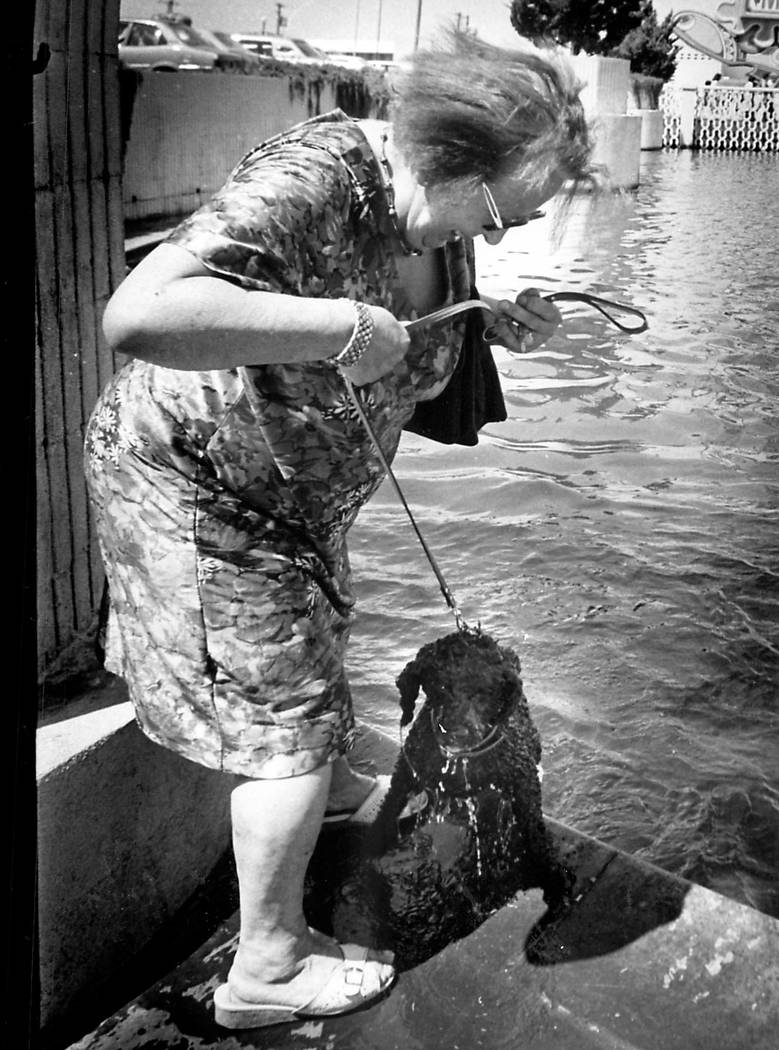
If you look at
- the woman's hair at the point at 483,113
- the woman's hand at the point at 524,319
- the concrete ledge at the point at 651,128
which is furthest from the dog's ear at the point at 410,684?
the concrete ledge at the point at 651,128

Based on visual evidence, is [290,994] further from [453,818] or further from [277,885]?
[453,818]

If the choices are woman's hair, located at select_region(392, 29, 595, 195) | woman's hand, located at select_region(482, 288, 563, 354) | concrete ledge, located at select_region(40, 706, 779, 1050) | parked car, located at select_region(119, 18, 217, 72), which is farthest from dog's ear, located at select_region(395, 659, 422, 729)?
parked car, located at select_region(119, 18, 217, 72)

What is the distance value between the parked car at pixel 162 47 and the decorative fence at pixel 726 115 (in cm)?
2716

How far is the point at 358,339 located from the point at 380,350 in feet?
0.15

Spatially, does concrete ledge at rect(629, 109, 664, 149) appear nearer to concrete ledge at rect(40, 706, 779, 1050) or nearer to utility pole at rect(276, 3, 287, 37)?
utility pole at rect(276, 3, 287, 37)

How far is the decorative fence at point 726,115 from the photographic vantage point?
104 ft

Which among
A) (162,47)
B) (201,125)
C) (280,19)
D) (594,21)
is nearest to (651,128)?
(594,21)

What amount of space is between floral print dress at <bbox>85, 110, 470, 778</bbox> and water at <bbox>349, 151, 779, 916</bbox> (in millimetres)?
403

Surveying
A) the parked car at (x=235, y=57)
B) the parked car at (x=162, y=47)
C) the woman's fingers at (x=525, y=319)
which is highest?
the parked car at (x=235, y=57)

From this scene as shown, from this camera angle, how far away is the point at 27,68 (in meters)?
1.13

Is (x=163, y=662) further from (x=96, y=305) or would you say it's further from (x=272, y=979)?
(x=96, y=305)

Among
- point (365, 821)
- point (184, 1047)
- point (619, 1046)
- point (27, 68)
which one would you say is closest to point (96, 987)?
point (184, 1047)

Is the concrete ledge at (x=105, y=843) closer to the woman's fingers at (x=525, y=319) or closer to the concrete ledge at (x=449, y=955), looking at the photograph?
the concrete ledge at (x=449, y=955)

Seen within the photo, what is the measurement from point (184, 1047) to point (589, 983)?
0.75 metres
